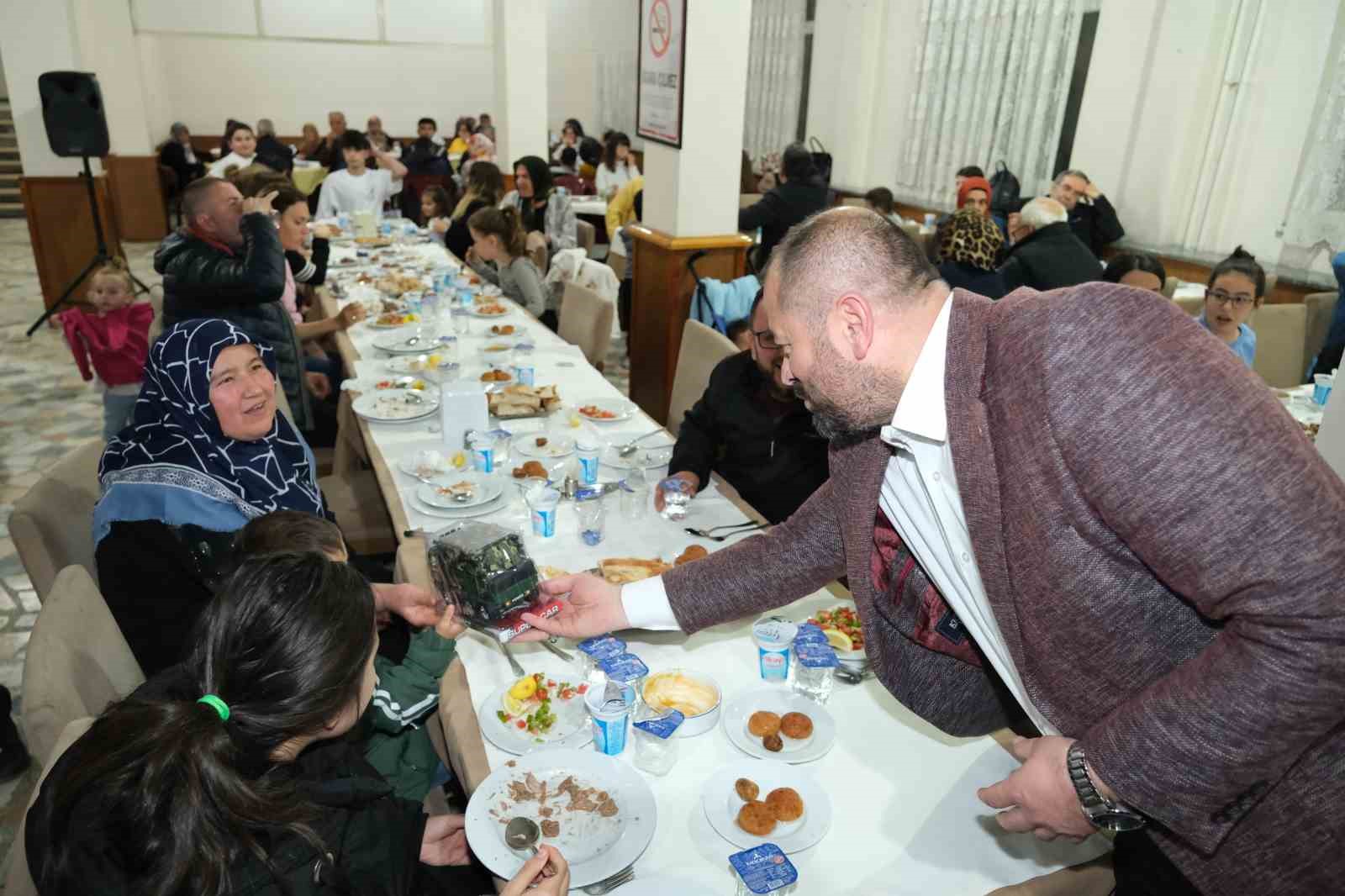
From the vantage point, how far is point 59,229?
7.36m

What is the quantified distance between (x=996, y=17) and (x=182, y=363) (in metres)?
7.83

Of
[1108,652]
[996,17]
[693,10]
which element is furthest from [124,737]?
[996,17]

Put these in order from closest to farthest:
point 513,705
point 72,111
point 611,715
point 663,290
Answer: point 611,715, point 513,705, point 663,290, point 72,111

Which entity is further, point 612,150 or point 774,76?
point 774,76

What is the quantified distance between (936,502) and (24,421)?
606 cm

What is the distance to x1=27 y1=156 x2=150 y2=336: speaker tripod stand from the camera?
7066mm

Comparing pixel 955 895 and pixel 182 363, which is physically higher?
pixel 182 363

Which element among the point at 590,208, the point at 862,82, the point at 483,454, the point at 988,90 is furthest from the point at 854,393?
the point at 862,82

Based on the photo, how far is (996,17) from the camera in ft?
25.3

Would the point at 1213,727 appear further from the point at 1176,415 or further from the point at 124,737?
the point at 124,737

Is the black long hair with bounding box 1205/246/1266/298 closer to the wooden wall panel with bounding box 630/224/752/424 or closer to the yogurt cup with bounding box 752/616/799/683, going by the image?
the wooden wall panel with bounding box 630/224/752/424

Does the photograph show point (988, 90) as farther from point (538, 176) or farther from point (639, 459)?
point (639, 459)

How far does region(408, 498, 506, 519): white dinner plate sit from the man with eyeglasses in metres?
0.56

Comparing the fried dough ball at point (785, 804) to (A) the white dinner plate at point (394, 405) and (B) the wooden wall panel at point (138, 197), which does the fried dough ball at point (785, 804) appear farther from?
(B) the wooden wall panel at point (138, 197)
